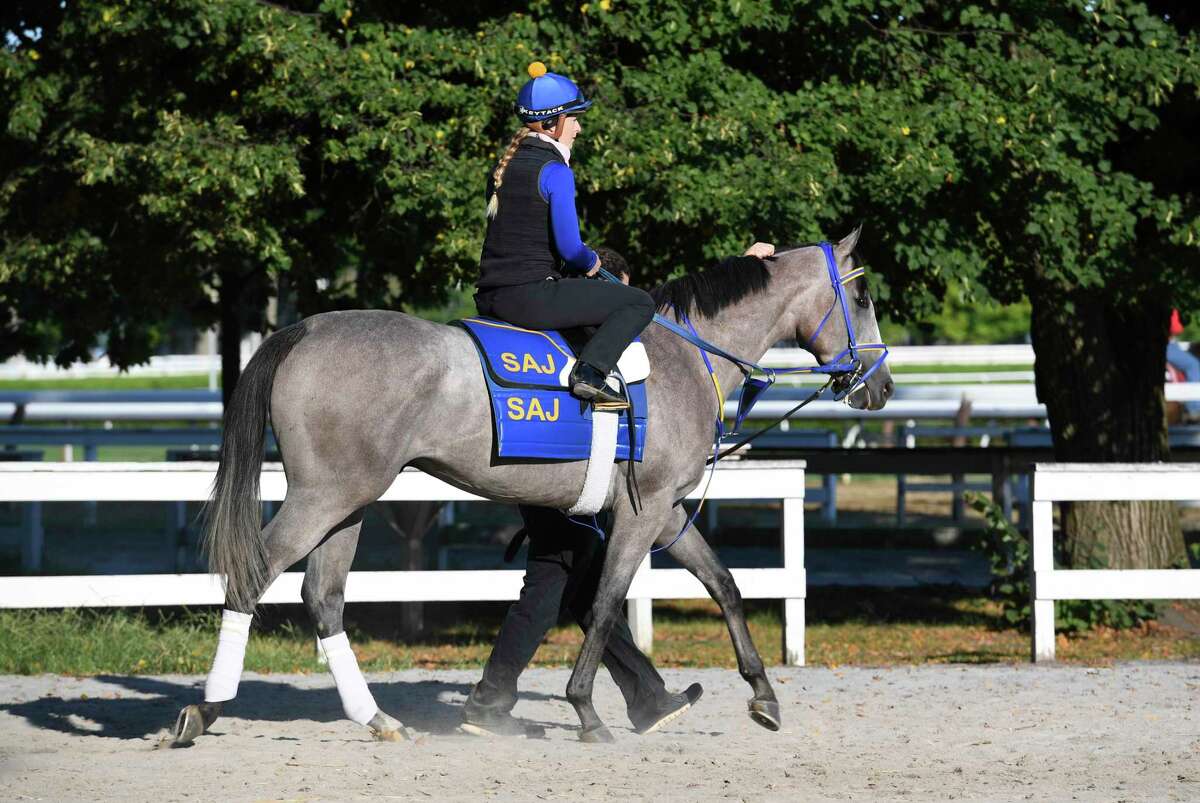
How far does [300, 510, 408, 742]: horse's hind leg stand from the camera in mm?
6652

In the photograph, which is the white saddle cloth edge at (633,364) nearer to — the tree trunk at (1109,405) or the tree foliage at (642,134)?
the tree foliage at (642,134)

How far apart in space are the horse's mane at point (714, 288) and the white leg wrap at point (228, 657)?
7.78 ft

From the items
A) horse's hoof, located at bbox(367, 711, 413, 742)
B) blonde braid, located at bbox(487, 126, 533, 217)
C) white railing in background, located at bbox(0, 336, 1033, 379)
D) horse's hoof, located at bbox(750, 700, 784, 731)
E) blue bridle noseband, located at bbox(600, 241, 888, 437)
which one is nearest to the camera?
blonde braid, located at bbox(487, 126, 533, 217)

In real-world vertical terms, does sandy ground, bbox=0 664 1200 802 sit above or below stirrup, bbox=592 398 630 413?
below

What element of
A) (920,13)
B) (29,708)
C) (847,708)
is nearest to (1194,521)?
(920,13)

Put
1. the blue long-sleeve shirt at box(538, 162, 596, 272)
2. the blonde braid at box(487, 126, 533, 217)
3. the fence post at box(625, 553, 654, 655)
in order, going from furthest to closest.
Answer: the fence post at box(625, 553, 654, 655), the blonde braid at box(487, 126, 533, 217), the blue long-sleeve shirt at box(538, 162, 596, 272)

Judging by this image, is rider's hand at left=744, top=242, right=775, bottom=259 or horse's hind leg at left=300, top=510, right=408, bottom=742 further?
rider's hand at left=744, top=242, right=775, bottom=259

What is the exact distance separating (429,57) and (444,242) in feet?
4.17

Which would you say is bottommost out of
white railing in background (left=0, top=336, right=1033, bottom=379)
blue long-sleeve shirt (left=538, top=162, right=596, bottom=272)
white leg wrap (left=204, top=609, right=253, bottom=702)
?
white railing in background (left=0, top=336, right=1033, bottom=379)

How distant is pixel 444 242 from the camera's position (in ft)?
30.9

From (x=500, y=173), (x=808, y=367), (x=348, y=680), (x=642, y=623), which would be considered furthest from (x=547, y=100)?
(x=642, y=623)

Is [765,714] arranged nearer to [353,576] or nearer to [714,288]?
[714,288]

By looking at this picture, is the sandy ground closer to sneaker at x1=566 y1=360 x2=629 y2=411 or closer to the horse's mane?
sneaker at x1=566 y1=360 x2=629 y2=411

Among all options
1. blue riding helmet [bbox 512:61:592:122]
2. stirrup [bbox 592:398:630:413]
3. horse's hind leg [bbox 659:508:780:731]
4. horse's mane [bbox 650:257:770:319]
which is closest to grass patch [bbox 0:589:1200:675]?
horse's hind leg [bbox 659:508:780:731]
